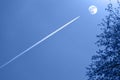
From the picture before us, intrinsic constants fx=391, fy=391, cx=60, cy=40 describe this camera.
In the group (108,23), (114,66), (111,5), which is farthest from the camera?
(111,5)

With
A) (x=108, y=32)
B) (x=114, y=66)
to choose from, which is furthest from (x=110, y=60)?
→ (x=108, y=32)

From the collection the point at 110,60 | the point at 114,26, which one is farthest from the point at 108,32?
the point at 110,60

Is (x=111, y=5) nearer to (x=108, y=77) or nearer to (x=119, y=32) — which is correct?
(x=119, y=32)

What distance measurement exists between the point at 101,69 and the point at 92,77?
1051 mm

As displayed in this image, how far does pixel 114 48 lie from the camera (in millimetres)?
28594

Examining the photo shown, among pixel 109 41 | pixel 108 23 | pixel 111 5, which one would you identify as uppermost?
pixel 111 5

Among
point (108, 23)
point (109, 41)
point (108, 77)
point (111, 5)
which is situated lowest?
point (108, 77)

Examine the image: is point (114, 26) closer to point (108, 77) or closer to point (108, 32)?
point (108, 32)

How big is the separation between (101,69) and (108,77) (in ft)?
2.81

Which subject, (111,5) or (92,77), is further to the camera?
(111,5)

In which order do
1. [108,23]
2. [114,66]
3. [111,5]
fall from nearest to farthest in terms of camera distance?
1. [114,66]
2. [108,23]
3. [111,5]

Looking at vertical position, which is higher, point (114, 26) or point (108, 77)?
point (114, 26)

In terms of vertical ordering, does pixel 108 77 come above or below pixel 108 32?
below

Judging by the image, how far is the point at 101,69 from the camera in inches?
1131
